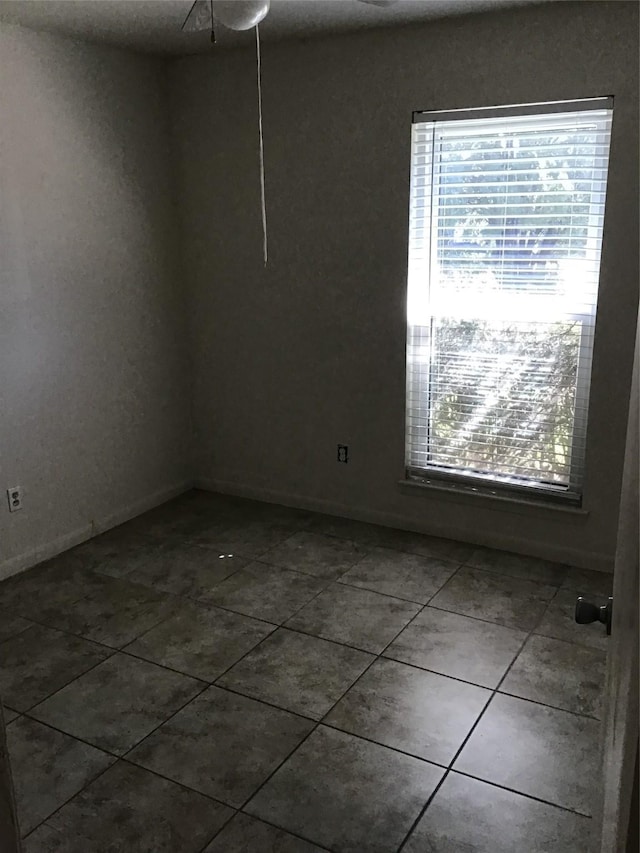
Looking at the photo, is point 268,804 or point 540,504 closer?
point 268,804

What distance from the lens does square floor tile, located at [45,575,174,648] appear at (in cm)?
283

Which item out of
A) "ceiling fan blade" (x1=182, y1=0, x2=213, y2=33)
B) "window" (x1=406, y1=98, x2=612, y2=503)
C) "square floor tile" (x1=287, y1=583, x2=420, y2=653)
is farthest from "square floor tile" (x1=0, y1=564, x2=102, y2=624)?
"ceiling fan blade" (x1=182, y1=0, x2=213, y2=33)

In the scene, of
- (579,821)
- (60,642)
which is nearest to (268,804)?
(579,821)

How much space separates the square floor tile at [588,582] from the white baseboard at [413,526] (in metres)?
0.04

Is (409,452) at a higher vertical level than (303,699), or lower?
higher

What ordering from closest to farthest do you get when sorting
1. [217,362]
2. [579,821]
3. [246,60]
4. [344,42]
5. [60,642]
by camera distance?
[579,821] → [60,642] → [344,42] → [246,60] → [217,362]

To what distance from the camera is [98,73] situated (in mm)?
3463

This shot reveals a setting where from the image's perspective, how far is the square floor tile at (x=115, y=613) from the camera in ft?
9.30

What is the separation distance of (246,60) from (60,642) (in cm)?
279

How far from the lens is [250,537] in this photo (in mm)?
3693

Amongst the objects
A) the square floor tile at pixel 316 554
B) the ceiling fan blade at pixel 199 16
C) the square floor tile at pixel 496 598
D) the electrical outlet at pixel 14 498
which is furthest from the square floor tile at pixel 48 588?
the ceiling fan blade at pixel 199 16

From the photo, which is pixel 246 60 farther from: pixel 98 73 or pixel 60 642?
pixel 60 642

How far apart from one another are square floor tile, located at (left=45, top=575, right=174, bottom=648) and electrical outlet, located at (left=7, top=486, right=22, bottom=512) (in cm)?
52

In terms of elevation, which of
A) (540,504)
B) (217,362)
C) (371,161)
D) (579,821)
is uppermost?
(371,161)
